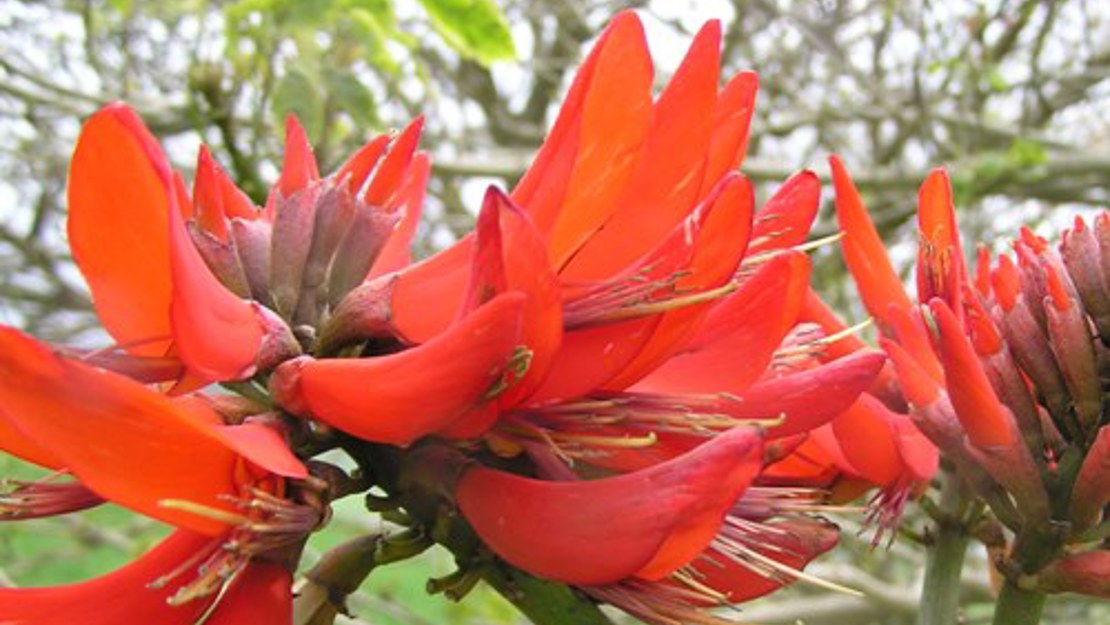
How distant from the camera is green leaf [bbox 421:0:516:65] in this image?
1548 millimetres

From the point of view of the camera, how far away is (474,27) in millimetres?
1569

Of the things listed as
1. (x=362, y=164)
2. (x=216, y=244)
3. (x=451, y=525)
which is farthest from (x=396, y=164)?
(x=451, y=525)

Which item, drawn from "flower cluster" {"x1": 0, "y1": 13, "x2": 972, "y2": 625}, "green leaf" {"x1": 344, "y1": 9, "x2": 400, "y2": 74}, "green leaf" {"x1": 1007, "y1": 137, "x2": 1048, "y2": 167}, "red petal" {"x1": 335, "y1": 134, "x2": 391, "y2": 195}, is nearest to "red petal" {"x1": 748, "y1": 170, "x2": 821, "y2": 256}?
"flower cluster" {"x1": 0, "y1": 13, "x2": 972, "y2": 625}

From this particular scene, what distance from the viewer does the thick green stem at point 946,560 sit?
31.0 inches

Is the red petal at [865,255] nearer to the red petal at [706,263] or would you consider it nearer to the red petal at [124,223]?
the red petal at [706,263]

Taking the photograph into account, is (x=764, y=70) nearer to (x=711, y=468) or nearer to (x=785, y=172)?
(x=785, y=172)

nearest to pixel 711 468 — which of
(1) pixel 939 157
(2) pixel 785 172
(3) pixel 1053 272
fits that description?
(3) pixel 1053 272

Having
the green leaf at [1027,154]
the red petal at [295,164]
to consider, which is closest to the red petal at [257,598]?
the red petal at [295,164]

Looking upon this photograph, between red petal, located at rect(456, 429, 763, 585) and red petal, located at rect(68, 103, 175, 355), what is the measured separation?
164mm

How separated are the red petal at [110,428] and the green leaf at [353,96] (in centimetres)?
111

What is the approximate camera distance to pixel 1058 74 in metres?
3.52

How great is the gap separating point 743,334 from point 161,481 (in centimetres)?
25

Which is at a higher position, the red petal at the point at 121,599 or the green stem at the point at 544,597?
the red petal at the point at 121,599

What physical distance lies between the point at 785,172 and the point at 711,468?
7.91ft
